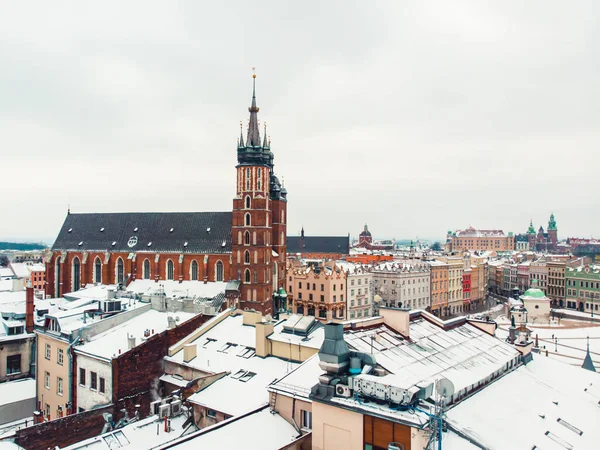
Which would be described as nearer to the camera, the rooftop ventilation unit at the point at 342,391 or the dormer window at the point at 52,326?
the rooftop ventilation unit at the point at 342,391

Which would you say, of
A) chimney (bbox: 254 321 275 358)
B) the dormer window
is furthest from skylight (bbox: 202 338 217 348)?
the dormer window

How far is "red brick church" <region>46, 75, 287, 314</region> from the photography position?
217 feet

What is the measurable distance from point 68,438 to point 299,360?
12538 millimetres

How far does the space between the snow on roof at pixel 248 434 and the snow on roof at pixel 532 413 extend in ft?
20.9

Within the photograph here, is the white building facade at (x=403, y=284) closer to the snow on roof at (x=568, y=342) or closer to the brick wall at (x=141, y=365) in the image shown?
the snow on roof at (x=568, y=342)

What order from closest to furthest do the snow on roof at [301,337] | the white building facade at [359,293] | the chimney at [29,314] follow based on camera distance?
the snow on roof at [301,337], the chimney at [29,314], the white building facade at [359,293]

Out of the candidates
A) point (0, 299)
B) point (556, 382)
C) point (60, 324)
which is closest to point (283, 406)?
point (556, 382)

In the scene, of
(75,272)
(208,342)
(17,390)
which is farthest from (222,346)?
(75,272)

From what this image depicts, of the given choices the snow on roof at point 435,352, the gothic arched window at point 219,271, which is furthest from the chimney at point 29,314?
the snow on roof at point 435,352

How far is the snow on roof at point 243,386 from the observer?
2278 centimetres

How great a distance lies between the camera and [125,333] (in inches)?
1307

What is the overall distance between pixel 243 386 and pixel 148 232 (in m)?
55.9

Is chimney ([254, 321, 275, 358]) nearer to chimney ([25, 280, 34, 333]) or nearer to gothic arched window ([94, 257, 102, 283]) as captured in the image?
chimney ([25, 280, 34, 333])

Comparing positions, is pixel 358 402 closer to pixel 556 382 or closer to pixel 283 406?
pixel 283 406
